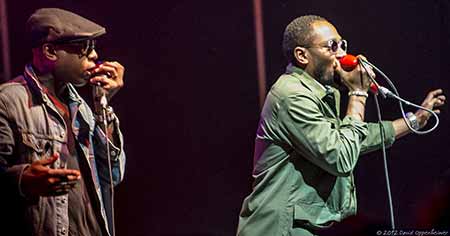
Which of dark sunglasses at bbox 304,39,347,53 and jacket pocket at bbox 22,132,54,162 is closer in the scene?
jacket pocket at bbox 22,132,54,162

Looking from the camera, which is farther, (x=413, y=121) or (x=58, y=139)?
(x=413, y=121)

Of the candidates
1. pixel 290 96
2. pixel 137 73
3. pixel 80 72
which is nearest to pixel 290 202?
pixel 290 96

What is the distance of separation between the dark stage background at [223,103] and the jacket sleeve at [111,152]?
743 millimetres

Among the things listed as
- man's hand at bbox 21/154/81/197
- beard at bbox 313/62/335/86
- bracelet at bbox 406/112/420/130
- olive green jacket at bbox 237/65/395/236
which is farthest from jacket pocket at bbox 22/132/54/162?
bracelet at bbox 406/112/420/130

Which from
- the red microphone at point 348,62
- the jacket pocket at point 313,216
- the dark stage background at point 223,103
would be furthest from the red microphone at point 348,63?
the dark stage background at point 223,103

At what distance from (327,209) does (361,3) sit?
1226 mm

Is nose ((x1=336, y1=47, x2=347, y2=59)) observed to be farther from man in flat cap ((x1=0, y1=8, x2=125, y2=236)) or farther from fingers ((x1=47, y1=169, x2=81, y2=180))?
fingers ((x1=47, y1=169, x2=81, y2=180))

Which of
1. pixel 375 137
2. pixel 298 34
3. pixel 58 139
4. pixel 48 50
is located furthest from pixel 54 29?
pixel 375 137

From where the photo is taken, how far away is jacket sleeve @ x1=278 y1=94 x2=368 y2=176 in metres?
2.67

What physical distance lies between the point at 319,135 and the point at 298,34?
0.43m

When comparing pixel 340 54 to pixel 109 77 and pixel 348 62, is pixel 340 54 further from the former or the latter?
pixel 109 77

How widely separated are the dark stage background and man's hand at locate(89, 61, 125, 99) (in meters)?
0.79

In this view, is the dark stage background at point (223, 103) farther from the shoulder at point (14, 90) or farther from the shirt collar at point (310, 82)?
the shoulder at point (14, 90)

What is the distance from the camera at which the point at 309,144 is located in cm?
268
